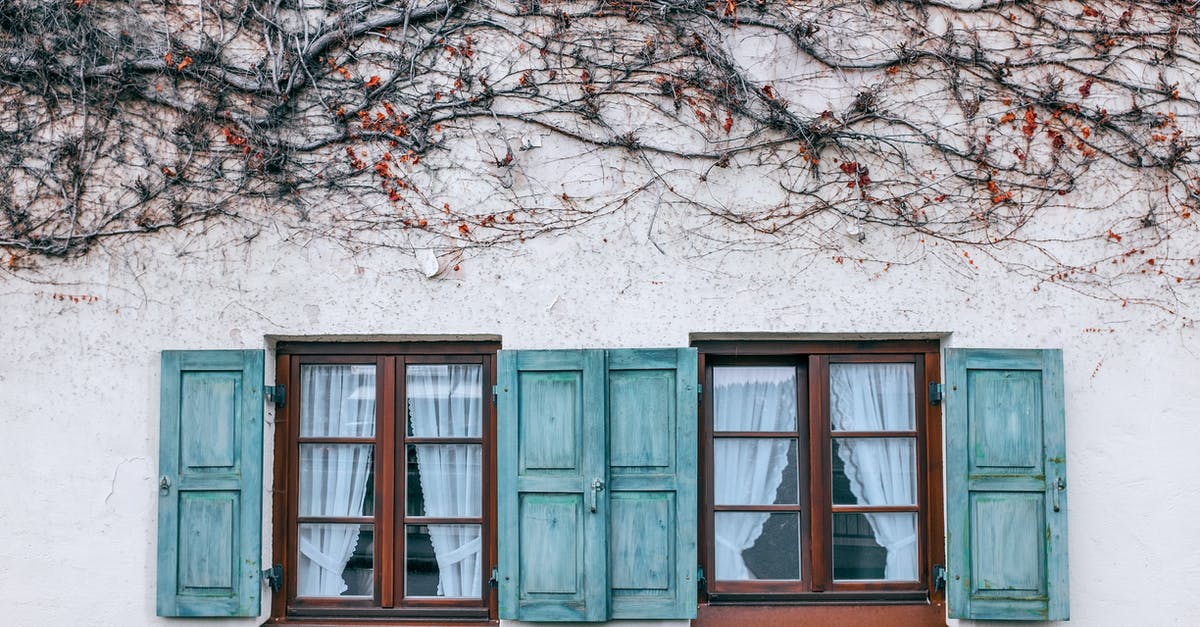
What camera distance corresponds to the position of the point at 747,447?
168 inches

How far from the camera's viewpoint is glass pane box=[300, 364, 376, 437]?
4262 millimetres

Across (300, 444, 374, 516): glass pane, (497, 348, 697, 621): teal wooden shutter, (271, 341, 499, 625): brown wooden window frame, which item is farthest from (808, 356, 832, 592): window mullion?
(300, 444, 374, 516): glass pane

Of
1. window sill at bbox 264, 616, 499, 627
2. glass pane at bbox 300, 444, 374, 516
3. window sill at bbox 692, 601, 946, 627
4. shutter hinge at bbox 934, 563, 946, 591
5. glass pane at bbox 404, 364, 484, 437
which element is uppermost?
glass pane at bbox 404, 364, 484, 437

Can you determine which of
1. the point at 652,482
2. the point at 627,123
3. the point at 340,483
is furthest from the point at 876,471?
the point at 340,483

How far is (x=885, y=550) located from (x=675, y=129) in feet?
6.53

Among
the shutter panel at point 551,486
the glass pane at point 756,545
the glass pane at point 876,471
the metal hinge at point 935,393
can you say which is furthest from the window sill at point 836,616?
the metal hinge at point 935,393

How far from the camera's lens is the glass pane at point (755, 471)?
424 centimetres

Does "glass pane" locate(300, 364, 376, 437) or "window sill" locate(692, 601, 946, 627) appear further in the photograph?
"glass pane" locate(300, 364, 376, 437)

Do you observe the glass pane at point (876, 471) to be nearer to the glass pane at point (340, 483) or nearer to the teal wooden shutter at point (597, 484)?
the teal wooden shutter at point (597, 484)

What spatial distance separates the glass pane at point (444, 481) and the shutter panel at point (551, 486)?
0.95 ft

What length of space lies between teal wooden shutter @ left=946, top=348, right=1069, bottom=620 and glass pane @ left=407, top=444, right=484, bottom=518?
1.96m

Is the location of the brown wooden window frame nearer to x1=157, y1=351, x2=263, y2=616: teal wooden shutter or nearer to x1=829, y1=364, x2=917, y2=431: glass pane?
x1=157, y1=351, x2=263, y2=616: teal wooden shutter

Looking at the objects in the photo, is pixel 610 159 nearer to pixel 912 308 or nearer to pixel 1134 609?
pixel 912 308

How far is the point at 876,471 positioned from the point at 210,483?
2771 mm
